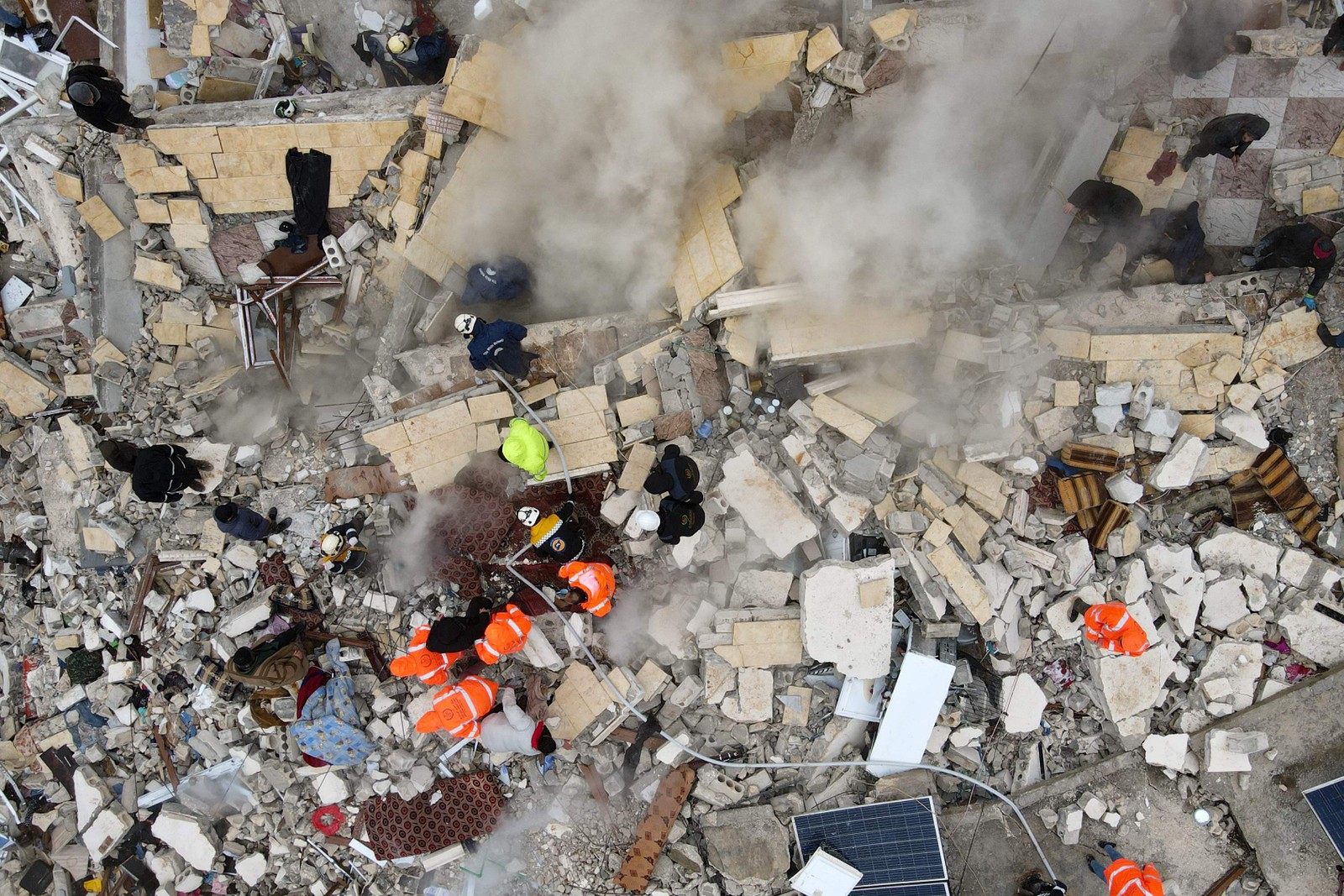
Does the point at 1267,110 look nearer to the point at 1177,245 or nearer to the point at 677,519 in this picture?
the point at 1177,245

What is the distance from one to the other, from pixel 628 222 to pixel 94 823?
6.61 meters

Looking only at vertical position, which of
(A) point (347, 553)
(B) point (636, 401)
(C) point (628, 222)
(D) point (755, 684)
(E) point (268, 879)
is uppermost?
(C) point (628, 222)

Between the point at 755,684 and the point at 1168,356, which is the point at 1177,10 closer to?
the point at 1168,356

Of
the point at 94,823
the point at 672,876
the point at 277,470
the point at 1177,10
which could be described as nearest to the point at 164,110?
the point at 277,470

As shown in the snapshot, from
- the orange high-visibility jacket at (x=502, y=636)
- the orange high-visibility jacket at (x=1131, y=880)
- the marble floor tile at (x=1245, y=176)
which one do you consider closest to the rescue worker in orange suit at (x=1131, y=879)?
the orange high-visibility jacket at (x=1131, y=880)

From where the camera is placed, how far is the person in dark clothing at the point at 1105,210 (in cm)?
516

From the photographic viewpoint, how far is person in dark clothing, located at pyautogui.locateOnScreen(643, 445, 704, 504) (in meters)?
5.04

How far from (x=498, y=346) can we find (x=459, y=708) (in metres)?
2.58

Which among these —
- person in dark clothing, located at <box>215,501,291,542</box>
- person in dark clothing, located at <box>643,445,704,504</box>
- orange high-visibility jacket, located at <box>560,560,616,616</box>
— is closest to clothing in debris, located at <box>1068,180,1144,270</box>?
person in dark clothing, located at <box>643,445,704,504</box>

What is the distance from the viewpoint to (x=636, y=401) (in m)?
5.52

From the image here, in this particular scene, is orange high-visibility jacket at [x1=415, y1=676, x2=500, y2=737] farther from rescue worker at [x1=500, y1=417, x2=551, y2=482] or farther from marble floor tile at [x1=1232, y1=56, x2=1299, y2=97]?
marble floor tile at [x1=1232, y1=56, x2=1299, y2=97]

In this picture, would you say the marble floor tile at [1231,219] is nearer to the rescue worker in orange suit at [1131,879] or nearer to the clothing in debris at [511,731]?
the rescue worker in orange suit at [1131,879]

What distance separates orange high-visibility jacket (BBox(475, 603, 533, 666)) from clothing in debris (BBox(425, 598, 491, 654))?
0.21 feet

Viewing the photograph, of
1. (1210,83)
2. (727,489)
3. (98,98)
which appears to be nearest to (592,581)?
(727,489)
